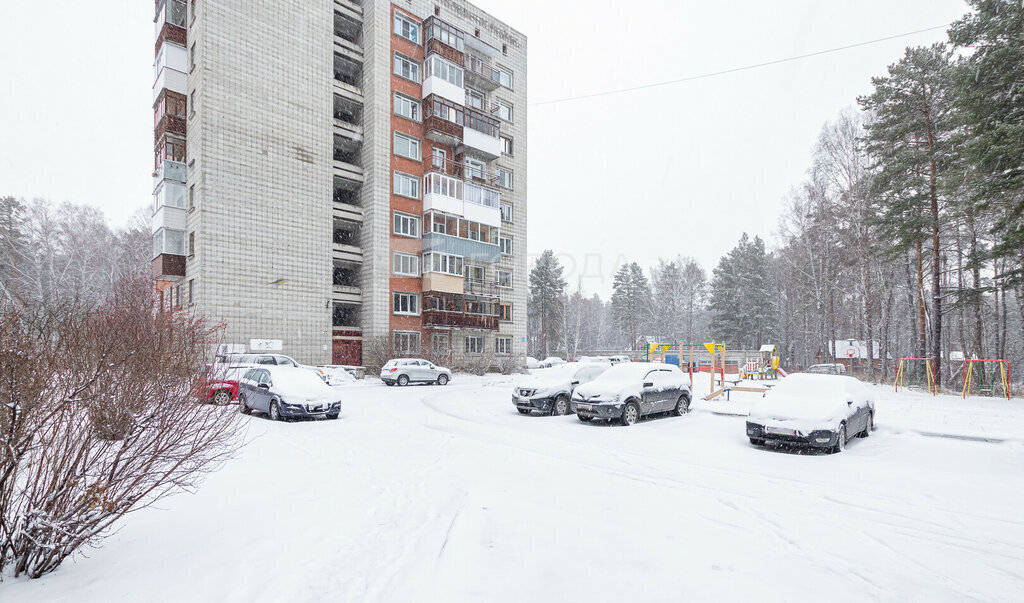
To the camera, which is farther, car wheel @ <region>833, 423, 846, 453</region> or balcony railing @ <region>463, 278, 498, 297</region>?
balcony railing @ <region>463, 278, 498, 297</region>

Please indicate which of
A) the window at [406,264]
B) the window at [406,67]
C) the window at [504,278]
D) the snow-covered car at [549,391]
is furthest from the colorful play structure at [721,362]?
the window at [406,67]

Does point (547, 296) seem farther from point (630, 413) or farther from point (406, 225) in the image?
point (630, 413)

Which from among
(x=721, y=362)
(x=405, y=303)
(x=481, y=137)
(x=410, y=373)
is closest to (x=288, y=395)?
(x=410, y=373)

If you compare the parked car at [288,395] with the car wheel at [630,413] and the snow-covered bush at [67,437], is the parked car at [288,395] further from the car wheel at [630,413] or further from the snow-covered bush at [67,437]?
the snow-covered bush at [67,437]

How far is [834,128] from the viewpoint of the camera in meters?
29.6

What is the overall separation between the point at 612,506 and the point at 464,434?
576 centimetres

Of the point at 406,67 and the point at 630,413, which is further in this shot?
the point at 406,67

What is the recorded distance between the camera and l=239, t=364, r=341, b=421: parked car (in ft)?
44.9

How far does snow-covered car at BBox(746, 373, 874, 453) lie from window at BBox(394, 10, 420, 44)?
106 feet

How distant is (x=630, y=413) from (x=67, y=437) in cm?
1151

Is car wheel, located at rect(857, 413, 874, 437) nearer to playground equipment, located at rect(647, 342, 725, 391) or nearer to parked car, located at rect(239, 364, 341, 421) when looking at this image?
playground equipment, located at rect(647, 342, 725, 391)

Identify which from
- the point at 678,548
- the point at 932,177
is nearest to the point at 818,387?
the point at 678,548

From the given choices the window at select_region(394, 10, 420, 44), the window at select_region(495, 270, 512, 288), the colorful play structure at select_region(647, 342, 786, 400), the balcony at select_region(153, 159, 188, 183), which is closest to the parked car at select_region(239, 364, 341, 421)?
the colorful play structure at select_region(647, 342, 786, 400)

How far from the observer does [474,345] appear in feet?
124
